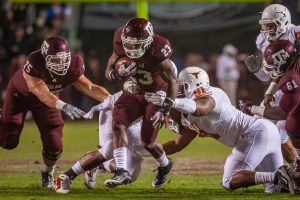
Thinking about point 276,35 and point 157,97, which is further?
point 276,35

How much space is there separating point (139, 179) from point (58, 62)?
1628 mm

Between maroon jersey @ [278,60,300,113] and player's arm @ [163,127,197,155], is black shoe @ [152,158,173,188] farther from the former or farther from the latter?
maroon jersey @ [278,60,300,113]

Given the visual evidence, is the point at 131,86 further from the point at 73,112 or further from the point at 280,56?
the point at 280,56

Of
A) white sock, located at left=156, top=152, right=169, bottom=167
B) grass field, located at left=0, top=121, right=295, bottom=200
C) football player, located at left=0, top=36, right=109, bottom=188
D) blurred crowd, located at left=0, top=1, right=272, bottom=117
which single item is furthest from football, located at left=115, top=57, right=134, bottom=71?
blurred crowd, located at left=0, top=1, right=272, bottom=117

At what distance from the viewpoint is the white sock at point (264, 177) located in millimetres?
6955

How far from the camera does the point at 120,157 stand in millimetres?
7305

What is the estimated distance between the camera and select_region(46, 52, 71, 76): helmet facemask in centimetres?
783

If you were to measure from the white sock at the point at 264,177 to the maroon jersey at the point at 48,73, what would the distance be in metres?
2.17

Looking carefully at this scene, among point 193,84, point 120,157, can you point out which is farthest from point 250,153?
point 120,157

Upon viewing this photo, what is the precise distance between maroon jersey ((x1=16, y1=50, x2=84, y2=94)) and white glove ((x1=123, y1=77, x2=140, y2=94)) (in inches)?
32.9

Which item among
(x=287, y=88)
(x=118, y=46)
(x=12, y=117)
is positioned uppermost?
(x=118, y=46)

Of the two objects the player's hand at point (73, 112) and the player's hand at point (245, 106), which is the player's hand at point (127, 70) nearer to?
the player's hand at point (73, 112)

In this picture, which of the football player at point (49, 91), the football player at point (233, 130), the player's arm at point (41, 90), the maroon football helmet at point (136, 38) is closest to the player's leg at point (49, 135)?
the football player at point (49, 91)

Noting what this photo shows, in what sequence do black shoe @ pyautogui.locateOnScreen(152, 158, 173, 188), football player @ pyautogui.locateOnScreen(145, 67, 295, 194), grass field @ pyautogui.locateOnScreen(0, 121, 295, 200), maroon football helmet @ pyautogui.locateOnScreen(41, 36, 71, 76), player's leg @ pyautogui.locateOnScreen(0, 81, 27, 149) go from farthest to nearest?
player's leg @ pyautogui.locateOnScreen(0, 81, 27, 149)
maroon football helmet @ pyautogui.locateOnScreen(41, 36, 71, 76)
black shoe @ pyautogui.locateOnScreen(152, 158, 173, 188)
grass field @ pyautogui.locateOnScreen(0, 121, 295, 200)
football player @ pyautogui.locateOnScreen(145, 67, 295, 194)
